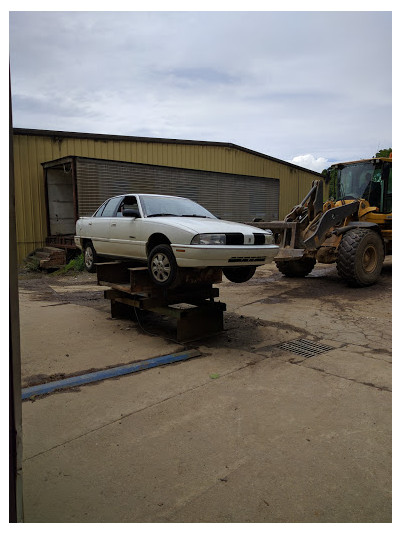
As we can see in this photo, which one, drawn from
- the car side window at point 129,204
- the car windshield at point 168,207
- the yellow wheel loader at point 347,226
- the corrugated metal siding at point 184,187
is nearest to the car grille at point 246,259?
the car windshield at point 168,207

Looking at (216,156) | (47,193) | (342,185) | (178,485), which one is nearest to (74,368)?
(178,485)

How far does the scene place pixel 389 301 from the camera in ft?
27.0

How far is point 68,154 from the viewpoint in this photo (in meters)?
14.4

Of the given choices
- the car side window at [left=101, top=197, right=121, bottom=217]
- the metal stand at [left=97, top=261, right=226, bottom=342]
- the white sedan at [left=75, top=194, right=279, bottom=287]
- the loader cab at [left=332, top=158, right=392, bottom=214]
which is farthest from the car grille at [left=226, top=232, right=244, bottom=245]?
the loader cab at [left=332, top=158, right=392, bottom=214]

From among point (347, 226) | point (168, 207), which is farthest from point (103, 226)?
point (347, 226)

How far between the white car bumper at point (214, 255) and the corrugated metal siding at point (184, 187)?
8.71 meters

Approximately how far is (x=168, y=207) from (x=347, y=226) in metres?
5.09

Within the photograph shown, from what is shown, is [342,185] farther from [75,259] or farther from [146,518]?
[146,518]

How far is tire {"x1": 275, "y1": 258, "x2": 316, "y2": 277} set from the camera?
35.9ft

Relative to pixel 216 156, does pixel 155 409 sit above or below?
below

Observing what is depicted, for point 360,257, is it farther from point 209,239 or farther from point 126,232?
point 126,232

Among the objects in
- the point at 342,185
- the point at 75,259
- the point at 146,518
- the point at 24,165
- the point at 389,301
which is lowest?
the point at 146,518

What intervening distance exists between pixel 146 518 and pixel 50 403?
6.09ft

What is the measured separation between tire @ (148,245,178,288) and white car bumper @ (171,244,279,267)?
152 millimetres
